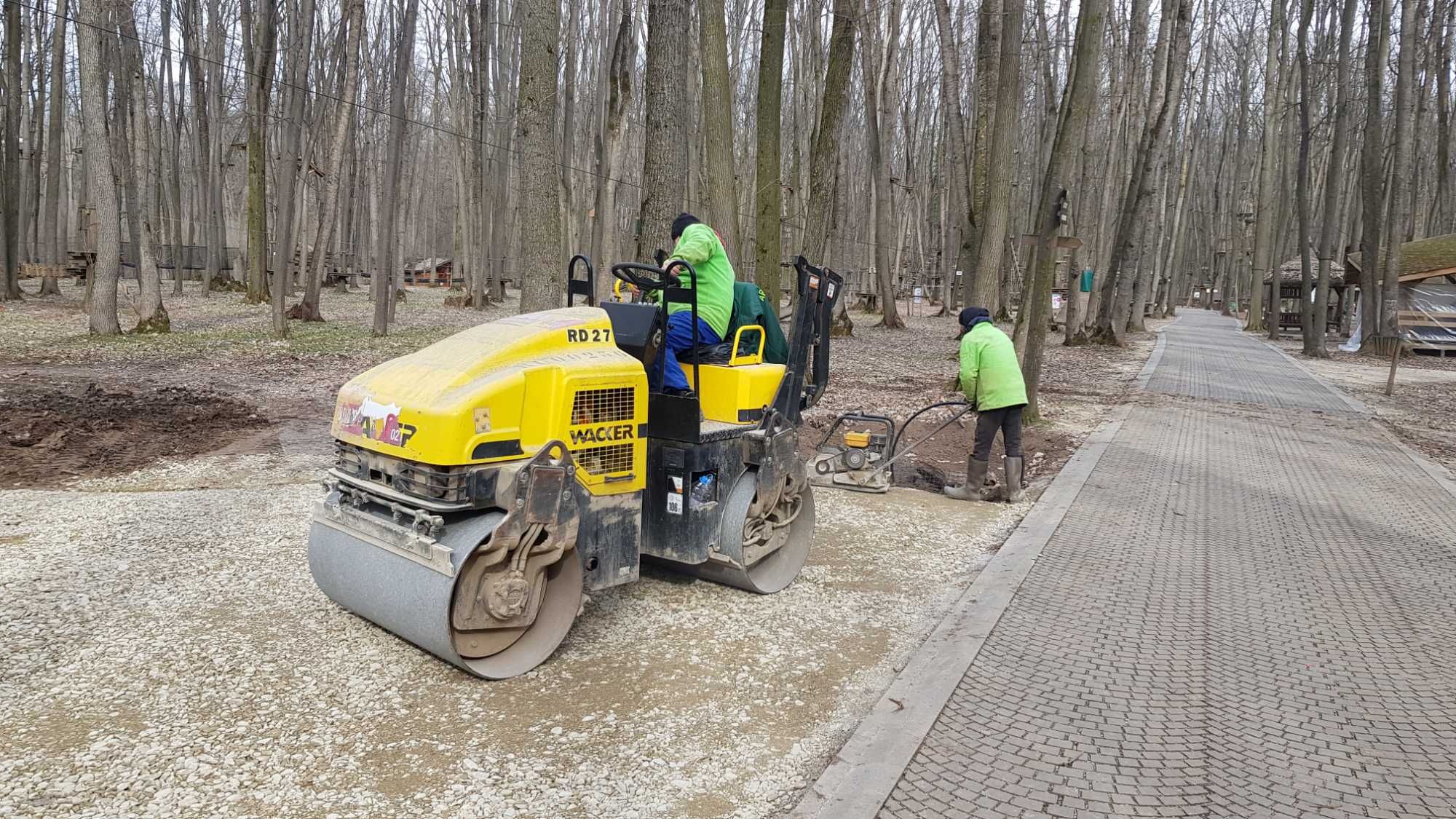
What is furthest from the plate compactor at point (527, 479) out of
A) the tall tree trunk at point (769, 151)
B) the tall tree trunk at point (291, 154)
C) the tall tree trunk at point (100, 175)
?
the tall tree trunk at point (291, 154)

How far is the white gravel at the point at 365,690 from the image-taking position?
3.29 metres

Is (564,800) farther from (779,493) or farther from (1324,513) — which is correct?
(1324,513)

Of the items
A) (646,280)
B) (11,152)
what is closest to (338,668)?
(646,280)

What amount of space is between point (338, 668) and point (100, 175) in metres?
15.9

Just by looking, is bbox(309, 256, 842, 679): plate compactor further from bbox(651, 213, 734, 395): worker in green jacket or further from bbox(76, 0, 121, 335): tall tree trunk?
bbox(76, 0, 121, 335): tall tree trunk

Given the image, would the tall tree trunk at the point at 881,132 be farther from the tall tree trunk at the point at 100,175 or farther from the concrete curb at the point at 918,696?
the concrete curb at the point at 918,696

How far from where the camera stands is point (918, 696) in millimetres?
4219

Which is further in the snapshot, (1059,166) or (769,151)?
(769,151)

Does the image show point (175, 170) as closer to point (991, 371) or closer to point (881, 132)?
point (881, 132)

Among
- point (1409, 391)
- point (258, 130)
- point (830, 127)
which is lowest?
point (1409, 391)

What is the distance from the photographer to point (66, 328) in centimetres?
1781

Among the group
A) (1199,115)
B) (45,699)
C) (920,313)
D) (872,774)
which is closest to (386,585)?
(45,699)

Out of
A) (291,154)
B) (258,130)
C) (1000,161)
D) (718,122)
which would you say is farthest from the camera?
(258,130)

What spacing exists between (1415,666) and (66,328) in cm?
2090
